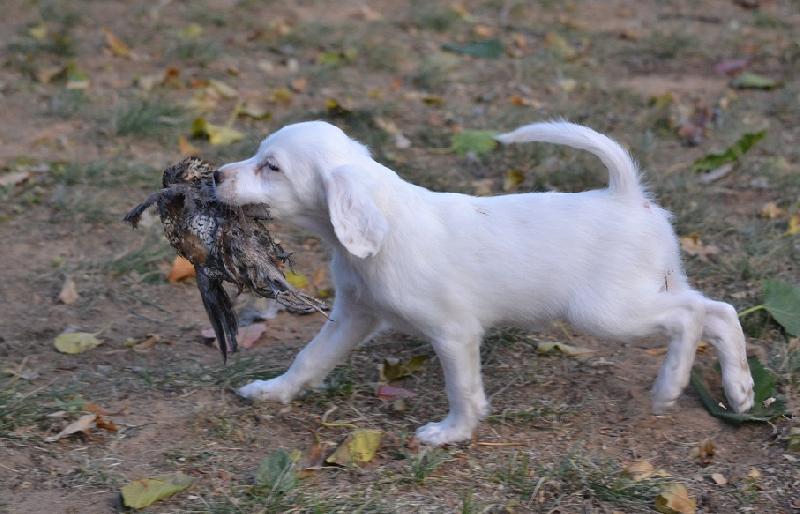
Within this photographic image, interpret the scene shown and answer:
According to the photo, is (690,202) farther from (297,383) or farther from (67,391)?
(67,391)

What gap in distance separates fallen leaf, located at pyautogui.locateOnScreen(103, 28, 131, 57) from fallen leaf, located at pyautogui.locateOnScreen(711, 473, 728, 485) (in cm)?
566

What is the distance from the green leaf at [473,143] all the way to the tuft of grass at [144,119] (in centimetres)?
164

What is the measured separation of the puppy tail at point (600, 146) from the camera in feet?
12.5

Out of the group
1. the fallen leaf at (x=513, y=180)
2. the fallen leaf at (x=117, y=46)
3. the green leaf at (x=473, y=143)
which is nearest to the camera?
the fallen leaf at (x=513, y=180)

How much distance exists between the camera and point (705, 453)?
12.3 ft

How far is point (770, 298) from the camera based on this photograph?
448 centimetres

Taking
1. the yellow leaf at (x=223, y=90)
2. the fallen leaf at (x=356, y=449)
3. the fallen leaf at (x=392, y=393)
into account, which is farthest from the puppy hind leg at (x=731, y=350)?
the yellow leaf at (x=223, y=90)

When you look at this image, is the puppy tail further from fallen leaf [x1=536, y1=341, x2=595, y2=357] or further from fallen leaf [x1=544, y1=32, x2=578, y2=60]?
fallen leaf [x1=544, y1=32, x2=578, y2=60]

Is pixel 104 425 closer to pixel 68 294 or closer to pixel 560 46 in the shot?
pixel 68 294

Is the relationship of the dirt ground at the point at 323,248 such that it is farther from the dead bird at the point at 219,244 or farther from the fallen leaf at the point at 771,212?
the dead bird at the point at 219,244

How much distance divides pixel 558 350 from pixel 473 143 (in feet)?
7.18

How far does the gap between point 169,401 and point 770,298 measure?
236 cm

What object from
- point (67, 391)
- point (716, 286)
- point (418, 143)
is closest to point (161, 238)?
point (67, 391)

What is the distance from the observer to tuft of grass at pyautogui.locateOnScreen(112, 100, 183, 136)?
21.2 feet
